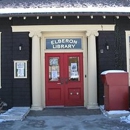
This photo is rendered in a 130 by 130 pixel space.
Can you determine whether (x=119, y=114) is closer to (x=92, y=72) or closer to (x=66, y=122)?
(x=66, y=122)

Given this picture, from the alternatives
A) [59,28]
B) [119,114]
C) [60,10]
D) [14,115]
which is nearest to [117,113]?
[119,114]

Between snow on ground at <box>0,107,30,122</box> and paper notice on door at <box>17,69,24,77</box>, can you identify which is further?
paper notice on door at <box>17,69,24,77</box>

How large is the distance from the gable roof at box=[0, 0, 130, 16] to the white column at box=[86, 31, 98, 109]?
0.95 m

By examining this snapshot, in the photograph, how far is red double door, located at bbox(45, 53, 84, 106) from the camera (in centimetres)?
1141

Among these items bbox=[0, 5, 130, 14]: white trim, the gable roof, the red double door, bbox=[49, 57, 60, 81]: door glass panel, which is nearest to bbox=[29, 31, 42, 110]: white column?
the red double door

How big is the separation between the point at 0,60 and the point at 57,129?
4627 mm

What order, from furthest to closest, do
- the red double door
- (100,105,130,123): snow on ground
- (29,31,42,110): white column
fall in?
the red double door
(29,31,42,110): white column
(100,105,130,123): snow on ground

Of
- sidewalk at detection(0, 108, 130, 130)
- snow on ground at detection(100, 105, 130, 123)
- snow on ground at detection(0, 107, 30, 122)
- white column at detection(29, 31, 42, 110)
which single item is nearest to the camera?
sidewalk at detection(0, 108, 130, 130)

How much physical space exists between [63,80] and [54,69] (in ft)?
1.84

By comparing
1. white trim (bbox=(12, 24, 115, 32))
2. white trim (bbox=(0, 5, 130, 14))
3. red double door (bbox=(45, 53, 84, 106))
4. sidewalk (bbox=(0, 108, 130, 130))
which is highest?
white trim (bbox=(0, 5, 130, 14))

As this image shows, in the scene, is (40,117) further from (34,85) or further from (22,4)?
(22,4)

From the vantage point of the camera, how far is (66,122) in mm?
8445

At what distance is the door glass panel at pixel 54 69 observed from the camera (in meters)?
11.5

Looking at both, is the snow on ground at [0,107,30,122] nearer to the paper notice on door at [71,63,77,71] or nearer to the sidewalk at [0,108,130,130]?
the sidewalk at [0,108,130,130]
